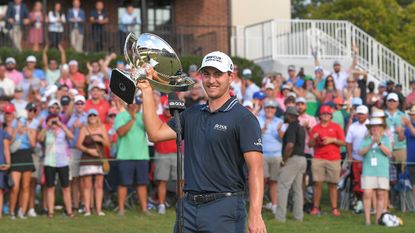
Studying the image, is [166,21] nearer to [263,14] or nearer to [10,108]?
[263,14]

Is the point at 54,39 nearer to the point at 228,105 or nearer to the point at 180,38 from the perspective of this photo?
the point at 180,38

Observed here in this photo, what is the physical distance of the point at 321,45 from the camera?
26.0m

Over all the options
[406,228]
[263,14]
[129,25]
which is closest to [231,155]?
[406,228]

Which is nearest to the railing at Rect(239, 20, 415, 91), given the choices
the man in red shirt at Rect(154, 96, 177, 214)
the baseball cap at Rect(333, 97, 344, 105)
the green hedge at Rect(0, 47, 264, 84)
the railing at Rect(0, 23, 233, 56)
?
the railing at Rect(0, 23, 233, 56)

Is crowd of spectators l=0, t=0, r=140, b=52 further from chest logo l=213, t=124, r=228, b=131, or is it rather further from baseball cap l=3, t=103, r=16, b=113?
chest logo l=213, t=124, r=228, b=131

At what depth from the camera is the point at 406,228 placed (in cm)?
1469

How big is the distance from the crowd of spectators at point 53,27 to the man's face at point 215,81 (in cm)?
1560

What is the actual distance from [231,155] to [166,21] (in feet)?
75.2

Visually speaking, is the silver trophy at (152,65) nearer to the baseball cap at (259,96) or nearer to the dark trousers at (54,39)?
the baseball cap at (259,96)

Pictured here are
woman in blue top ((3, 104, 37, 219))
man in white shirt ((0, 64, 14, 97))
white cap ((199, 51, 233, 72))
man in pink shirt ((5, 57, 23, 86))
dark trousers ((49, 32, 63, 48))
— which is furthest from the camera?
dark trousers ((49, 32, 63, 48))

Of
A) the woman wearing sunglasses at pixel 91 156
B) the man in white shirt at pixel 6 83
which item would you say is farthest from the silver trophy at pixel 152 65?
the man in white shirt at pixel 6 83

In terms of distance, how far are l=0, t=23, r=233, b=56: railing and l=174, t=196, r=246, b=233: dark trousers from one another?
17067 mm

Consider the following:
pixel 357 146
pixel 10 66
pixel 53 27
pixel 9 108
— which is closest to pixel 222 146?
pixel 9 108

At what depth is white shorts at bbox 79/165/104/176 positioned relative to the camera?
52.2ft
